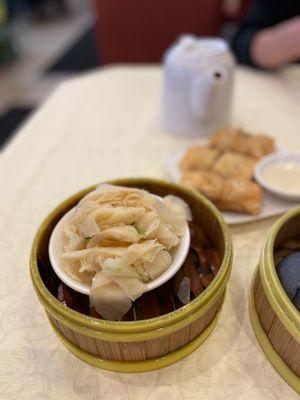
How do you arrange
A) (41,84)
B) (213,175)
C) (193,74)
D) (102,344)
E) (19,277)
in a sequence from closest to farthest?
(102,344) < (19,277) < (213,175) < (193,74) < (41,84)

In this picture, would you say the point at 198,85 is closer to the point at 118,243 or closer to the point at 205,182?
the point at 205,182

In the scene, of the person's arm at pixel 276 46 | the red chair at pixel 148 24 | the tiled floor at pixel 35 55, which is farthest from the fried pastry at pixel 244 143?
the tiled floor at pixel 35 55

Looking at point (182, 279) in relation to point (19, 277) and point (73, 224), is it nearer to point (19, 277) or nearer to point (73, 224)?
point (73, 224)

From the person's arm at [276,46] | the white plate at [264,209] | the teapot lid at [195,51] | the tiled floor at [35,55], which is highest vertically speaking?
the teapot lid at [195,51]

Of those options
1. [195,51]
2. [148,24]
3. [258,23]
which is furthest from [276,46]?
[148,24]

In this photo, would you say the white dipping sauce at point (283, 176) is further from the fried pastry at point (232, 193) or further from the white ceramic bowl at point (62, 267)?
the white ceramic bowl at point (62, 267)

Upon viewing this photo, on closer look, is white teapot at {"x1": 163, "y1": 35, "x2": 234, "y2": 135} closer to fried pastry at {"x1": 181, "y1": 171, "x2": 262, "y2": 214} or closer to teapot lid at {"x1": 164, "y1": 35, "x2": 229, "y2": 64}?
teapot lid at {"x1": 164, "y1": 35, "x2": 229, "y2": 64}

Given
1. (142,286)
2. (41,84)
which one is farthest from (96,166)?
(41,84)

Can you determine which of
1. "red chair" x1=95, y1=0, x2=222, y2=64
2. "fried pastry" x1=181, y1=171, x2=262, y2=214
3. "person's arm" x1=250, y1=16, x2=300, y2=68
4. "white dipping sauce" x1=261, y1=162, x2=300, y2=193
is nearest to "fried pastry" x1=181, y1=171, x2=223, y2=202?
"fried pastry" x1=181, y1=171, x2=262, y2=214
